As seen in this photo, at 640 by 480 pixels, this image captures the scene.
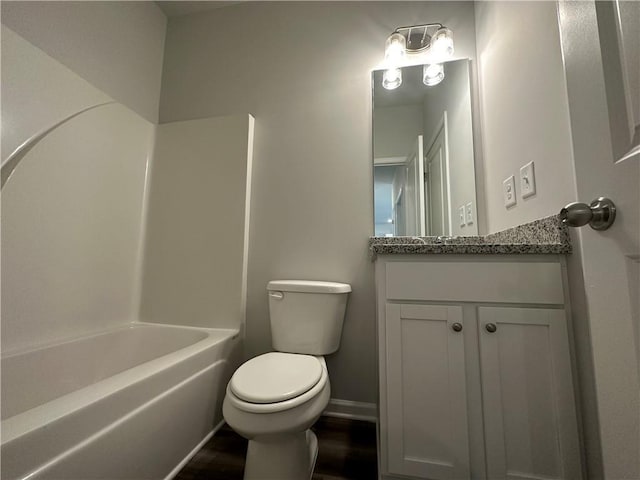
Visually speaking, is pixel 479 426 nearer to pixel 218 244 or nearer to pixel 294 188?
pixel 294 188

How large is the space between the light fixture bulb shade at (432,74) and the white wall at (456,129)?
3 centimetres

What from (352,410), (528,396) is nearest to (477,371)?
(528,396)

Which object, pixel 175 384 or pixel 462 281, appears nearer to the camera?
pixel 462 281

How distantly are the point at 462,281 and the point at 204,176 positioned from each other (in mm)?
1552

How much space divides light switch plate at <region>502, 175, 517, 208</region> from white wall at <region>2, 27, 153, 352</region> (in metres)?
2.09

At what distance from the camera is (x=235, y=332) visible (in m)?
1.41

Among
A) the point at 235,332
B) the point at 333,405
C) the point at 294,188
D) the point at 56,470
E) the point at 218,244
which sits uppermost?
the point at 294,188

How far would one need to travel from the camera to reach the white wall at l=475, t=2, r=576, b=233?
2.72ft

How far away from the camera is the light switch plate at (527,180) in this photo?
971mm

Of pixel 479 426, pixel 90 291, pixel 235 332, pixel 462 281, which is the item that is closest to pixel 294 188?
pixel 235 332

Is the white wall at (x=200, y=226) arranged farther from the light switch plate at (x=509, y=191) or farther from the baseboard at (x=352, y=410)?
the light switch plate at (x=509, y=191)

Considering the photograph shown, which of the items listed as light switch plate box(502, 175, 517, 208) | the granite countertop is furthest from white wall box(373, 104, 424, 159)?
the granite countertop

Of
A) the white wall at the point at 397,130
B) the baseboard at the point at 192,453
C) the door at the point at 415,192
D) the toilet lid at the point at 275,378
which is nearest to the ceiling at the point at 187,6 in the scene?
the white wall at the point at 397,130

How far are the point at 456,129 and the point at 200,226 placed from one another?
1643mm
